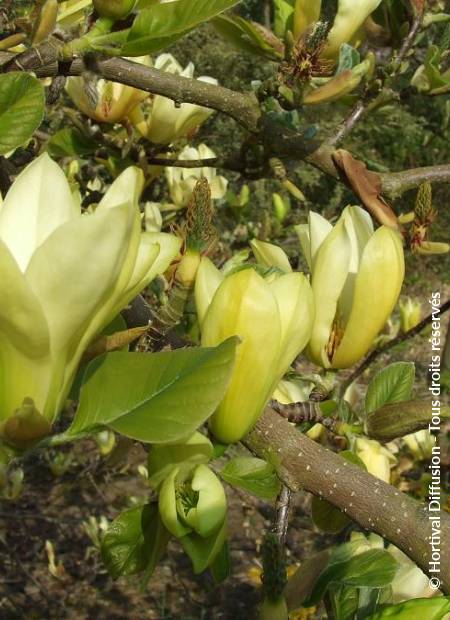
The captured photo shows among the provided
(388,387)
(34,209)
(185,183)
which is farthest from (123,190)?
(185,183)

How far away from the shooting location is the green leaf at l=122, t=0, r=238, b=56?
469 mm

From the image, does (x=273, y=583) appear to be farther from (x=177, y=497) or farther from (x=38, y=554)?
(x=38, y=554)

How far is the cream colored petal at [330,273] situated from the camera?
568 millimetres

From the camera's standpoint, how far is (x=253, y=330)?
0.43 m

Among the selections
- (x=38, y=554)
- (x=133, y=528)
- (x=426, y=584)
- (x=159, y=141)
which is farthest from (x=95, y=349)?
(x=38, y=554)

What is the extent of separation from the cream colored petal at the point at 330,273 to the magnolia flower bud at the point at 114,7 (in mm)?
227

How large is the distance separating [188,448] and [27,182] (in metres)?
0.18

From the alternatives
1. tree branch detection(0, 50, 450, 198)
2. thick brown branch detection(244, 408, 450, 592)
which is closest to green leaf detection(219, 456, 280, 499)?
thick brown branch detection(244, 408, 450, 592)

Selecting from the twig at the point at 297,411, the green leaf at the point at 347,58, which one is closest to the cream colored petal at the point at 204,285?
the twig at the point at 297,411

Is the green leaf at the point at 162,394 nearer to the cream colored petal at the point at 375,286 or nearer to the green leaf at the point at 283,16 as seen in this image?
the cream colored petal at the point at 375,286

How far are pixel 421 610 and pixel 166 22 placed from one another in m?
0.41

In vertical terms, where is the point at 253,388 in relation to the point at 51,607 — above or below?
above

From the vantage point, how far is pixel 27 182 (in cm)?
42

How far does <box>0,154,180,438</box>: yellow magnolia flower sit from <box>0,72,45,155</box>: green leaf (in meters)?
0.04
